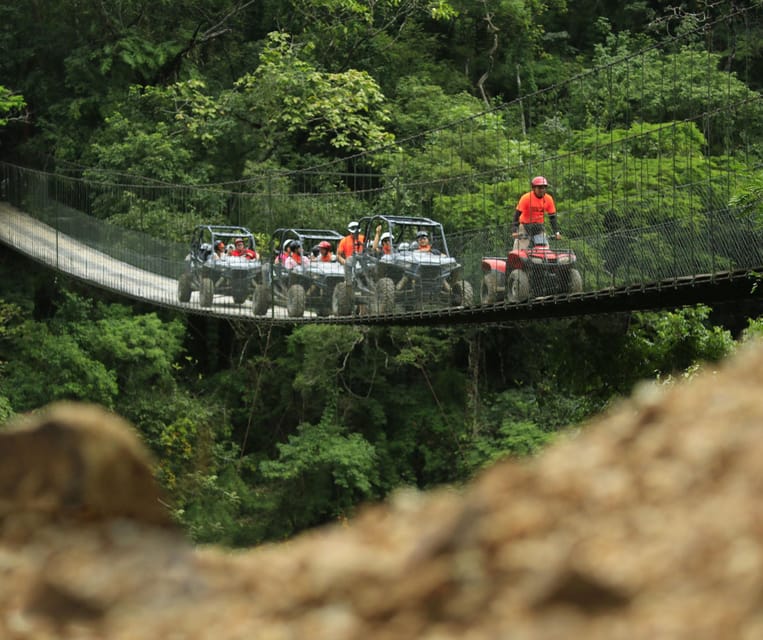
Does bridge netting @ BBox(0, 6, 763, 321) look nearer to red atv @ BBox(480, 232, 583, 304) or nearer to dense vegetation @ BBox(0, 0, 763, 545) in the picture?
dense vegetation @ BBox(0, 0, 763, 545)

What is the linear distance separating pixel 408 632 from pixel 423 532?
184 mm

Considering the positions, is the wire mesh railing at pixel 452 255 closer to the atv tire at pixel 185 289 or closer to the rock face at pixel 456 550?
the atv tire at pixel 185 289

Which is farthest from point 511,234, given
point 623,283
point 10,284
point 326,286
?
point 10,284

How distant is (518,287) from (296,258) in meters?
3.78

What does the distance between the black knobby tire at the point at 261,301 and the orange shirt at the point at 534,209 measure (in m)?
3.67

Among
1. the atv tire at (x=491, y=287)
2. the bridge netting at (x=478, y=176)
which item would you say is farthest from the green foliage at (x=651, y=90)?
the atv tire at (x=491, y=287)

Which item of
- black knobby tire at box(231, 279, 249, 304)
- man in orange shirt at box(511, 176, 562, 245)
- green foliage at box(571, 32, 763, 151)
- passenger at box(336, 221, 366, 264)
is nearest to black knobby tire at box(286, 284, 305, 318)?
passenger at box(336, 221, 366, 264)

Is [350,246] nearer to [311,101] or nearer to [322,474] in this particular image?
[322,474]

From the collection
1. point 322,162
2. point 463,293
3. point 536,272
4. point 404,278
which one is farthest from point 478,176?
point 322,162

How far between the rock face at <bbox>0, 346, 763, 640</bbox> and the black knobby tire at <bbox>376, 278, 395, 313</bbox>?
9257mm

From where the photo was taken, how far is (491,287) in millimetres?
9820

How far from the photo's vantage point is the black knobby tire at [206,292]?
43.3ft

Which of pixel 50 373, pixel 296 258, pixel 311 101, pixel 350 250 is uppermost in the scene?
pixel 311 101

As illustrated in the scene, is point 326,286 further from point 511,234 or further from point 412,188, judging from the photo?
point 412,188
